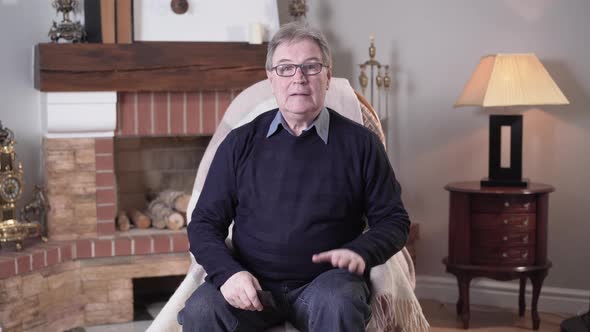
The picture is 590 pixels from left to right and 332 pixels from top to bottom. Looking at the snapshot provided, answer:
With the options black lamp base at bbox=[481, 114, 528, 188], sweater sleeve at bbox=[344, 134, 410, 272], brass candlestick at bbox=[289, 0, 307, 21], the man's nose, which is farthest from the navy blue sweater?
brass candlestick at bbox=[289, 0, 307, 21]

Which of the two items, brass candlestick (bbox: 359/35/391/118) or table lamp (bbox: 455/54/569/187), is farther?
brass candlestick (bbox: 359/35/391/118)

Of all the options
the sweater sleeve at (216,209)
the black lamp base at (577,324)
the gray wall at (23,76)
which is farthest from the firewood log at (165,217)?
the black lamp base at (577,324)

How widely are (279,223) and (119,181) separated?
2013 millimetres

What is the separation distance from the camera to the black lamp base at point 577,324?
3.10 meters

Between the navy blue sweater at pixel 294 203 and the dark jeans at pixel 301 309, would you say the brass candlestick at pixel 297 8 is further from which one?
the dark jeans at pixel 301 309

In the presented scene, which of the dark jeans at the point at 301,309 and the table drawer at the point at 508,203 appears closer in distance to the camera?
the dark jeans at the point at 301,309

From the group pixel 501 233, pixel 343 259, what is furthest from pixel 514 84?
pixel 343 259

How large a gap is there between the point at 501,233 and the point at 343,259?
157cm

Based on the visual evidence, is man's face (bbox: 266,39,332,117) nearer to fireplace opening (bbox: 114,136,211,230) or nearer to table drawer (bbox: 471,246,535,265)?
table drawer (bbox: 471,246,535,265)

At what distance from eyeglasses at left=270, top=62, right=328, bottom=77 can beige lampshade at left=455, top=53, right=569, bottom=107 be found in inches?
55.2

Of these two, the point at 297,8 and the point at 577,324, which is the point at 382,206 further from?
the point at 297,8

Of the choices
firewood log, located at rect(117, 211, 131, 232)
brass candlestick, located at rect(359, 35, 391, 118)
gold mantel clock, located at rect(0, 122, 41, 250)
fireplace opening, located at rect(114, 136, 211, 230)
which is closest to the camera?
gold mantel clock, located at rect(0, 122, 41, 250)

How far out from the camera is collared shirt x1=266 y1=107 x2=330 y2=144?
206 cm

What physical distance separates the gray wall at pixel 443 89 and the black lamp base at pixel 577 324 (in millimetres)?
424
